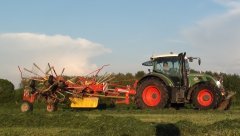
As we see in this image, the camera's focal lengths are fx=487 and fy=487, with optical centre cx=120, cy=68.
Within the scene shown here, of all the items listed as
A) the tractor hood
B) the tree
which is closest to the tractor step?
the tractor hood

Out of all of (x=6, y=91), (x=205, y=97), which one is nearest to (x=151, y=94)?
(x=205, y=97)

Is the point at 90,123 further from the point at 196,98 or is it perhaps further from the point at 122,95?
the point at 122,95

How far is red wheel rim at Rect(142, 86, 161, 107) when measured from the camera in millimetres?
20469

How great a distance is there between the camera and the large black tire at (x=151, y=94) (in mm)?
20141

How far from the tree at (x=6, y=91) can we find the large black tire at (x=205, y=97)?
1251cm

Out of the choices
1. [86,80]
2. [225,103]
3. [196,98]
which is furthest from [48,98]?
[225,103]

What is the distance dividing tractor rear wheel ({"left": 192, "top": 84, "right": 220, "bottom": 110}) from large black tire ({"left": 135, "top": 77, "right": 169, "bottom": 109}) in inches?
48.9

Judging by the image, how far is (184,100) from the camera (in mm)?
20031

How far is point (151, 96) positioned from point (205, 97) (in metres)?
2.30

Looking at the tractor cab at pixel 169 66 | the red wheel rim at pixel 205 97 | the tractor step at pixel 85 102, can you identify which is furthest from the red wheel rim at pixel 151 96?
the tractor step at pixel 85 102

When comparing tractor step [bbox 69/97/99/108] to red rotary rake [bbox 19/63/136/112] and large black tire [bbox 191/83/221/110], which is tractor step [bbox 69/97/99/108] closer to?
red rotary rake [bbox 19/63/136/112]

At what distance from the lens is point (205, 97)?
1983 centimetres

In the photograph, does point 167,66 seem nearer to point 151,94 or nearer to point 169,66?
point 169,66

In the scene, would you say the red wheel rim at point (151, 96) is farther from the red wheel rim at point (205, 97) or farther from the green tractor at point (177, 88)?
the red wheel rim at point (205, 97)
